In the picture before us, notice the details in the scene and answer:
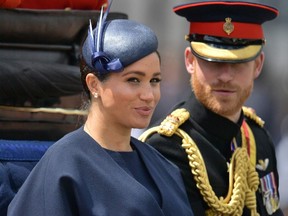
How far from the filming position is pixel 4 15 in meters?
3.91

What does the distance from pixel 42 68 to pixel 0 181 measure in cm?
60

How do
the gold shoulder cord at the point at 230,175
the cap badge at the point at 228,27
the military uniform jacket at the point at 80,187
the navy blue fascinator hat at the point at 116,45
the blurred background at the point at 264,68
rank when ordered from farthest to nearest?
the blurred background at the point at 264,68 < the cap badge at the point at 228,27 < the gold shoulder cord at the point at 230,175 < the navy blue fascinator hat at the point at 116,45 < the military uniform jacket at the point at 80,187

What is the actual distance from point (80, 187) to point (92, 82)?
1.48 ft

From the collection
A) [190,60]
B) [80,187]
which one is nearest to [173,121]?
[190,60]

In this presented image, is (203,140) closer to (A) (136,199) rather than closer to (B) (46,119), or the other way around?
(B) (46,119)

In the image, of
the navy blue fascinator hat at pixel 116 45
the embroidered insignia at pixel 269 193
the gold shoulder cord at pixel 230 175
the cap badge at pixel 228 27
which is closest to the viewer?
the navy blue fascinator hat at pixel 116 45

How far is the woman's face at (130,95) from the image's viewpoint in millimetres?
3463

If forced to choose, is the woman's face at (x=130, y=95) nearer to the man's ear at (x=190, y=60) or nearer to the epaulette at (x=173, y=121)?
the epaulette at (x=173, y=121)

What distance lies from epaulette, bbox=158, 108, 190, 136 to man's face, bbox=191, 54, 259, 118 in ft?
0.36

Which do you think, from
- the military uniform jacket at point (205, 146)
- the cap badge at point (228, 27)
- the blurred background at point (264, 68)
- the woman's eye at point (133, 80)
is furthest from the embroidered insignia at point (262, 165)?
the blurred background at point (264, 68)

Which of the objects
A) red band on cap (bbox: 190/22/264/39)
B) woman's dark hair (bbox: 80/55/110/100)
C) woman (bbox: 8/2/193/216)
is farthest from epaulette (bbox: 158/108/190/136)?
woman's dark hair (bbox: 80/55/110/100)

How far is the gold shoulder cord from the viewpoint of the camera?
428cm

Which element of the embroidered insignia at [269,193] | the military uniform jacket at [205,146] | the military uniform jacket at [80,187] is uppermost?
the military uniform jacket at [80,187]

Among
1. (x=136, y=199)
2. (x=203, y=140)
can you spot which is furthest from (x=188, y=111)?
(x=136, y=199)
